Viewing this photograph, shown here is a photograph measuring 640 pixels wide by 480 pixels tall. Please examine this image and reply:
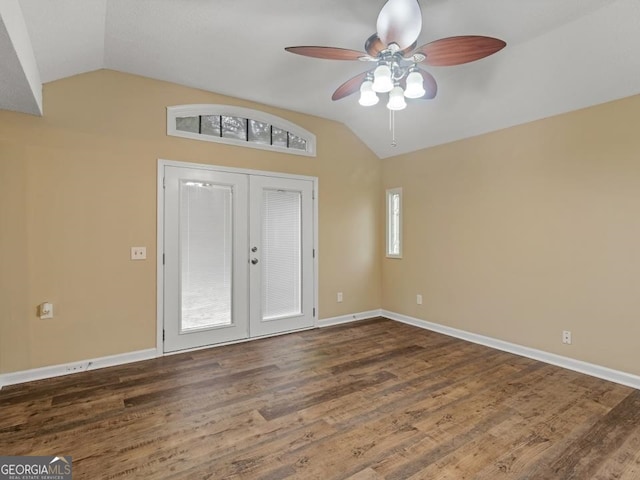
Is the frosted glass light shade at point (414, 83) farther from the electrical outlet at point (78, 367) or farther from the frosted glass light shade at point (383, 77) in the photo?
the electrical outlet at point (78, 367)

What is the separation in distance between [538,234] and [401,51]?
97.4 inches

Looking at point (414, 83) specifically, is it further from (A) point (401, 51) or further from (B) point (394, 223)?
(B) point (394, 223)

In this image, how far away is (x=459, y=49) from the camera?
6.46 ft

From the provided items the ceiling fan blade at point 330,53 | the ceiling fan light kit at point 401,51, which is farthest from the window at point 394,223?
the ceiling fan blade at point 330,53

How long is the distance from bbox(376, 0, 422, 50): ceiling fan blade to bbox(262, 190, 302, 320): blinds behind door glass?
8.32ft

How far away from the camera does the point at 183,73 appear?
3.28 metres

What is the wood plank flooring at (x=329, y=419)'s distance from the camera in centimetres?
185

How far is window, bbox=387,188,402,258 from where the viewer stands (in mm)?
4977

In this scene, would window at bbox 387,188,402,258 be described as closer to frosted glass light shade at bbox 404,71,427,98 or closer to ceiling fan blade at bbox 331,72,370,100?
ceiling fan blade at bbox 331,72,370,100

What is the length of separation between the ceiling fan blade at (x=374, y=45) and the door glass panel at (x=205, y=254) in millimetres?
2285

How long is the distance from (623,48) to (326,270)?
11.8 feet

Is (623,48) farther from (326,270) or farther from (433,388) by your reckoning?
(326,270)

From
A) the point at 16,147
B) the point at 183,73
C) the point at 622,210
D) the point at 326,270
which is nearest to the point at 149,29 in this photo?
the point at 183,73

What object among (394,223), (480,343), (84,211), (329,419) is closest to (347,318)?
(394,223)
